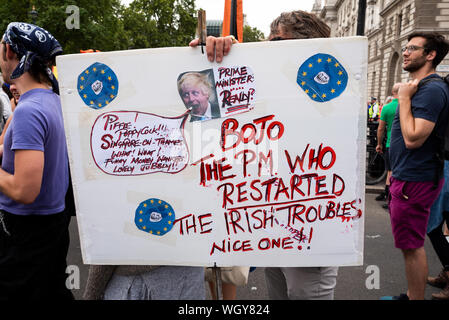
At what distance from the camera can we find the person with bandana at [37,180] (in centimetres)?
151

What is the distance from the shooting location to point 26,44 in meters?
1.58

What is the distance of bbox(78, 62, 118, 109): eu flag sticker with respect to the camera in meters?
1.35

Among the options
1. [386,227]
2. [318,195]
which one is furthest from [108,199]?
[386,227]

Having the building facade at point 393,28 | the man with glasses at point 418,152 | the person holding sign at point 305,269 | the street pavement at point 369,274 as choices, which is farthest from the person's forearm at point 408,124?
the building facade at point 393,28

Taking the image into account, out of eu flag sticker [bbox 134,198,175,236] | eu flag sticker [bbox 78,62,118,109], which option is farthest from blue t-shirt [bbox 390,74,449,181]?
eu flag sticker [bbox 78,62,118,109]

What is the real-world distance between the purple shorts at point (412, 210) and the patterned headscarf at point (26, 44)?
2327mm

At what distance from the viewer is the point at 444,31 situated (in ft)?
69.7

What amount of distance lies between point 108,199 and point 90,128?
0.30 meters

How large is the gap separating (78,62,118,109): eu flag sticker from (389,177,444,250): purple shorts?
202 centimetres

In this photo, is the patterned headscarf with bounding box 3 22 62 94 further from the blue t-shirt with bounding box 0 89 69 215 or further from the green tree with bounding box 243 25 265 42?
the green tree with bounding box 243 25 265 42

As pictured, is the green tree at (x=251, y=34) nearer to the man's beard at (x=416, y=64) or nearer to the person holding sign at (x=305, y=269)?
the man's beard at (x=416, y=64)

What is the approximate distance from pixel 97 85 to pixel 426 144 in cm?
212

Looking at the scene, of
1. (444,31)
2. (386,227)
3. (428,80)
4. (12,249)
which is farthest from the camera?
(444,31)

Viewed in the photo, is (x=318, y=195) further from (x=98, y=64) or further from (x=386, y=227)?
(x=386, y=227)
